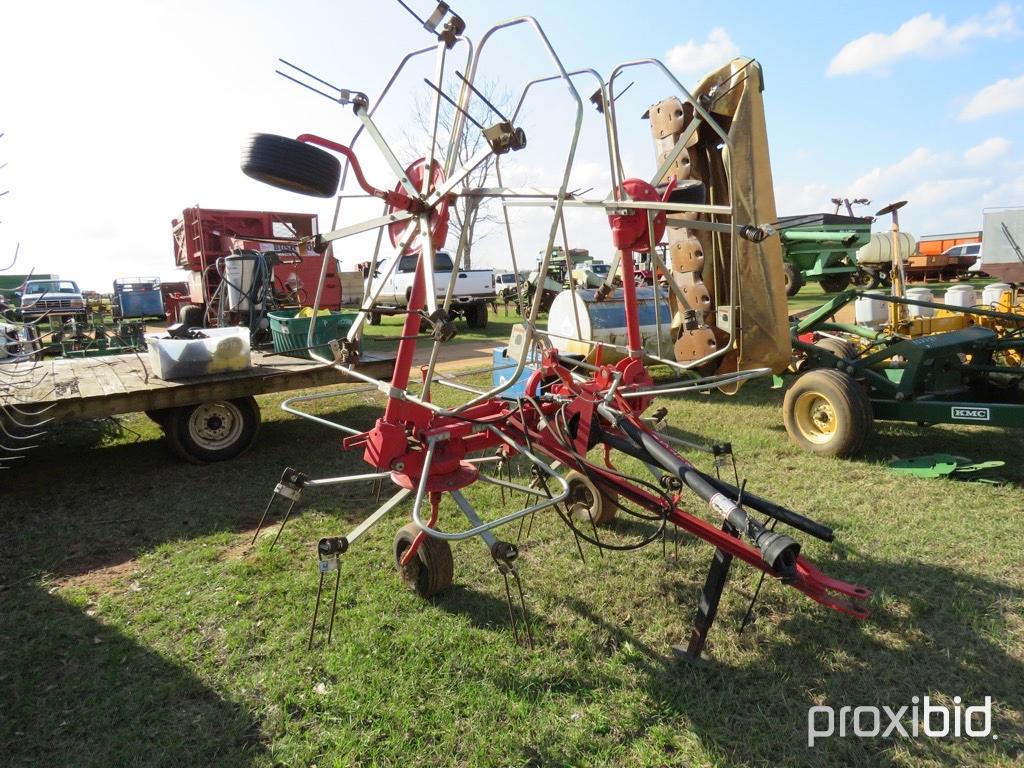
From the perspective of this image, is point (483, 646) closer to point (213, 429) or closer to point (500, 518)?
point (500, 518)

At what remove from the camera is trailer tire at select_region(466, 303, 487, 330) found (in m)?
17.5

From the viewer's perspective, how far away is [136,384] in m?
5.56

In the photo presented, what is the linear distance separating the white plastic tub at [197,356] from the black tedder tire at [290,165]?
3.77m

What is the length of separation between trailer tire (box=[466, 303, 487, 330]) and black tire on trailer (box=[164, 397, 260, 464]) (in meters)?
11.5

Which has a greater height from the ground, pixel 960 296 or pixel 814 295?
pixel 814 295

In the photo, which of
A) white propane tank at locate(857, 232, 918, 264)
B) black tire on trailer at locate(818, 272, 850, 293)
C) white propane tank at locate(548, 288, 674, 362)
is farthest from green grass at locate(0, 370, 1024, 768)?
white propane tank at locate(857, 232, 918, 264)

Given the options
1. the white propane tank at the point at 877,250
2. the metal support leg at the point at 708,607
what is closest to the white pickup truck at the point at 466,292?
the white propane tank at the point at 877,250

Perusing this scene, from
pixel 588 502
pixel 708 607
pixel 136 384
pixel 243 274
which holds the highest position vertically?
pixel 243 274

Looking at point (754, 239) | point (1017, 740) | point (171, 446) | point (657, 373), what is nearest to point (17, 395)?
point (171, 446)

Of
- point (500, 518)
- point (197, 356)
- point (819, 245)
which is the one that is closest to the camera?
point (500, 518)

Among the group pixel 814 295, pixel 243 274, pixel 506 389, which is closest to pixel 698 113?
pixel 506 389

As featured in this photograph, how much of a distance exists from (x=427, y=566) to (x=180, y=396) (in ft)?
11.0

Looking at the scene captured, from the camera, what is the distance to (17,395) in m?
5.12

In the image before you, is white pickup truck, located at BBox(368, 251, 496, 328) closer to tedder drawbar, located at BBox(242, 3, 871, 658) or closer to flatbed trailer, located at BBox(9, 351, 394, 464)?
flatbed trailer, located at BBox(9, 351, 394, 464)
